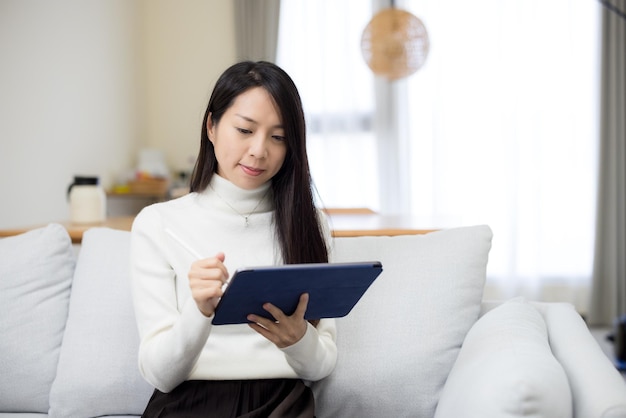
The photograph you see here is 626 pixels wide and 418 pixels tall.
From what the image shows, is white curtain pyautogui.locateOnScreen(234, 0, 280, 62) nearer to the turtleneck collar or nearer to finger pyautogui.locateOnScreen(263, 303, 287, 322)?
the turtleneck collar

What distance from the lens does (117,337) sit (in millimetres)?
1617

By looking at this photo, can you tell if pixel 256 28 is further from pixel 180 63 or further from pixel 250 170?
pixel 250 170

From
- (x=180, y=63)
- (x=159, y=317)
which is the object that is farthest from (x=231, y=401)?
(x=180, y=63)

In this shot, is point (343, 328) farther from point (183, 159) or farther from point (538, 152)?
point (183, 159)

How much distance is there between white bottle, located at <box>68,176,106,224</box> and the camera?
2.49 metres

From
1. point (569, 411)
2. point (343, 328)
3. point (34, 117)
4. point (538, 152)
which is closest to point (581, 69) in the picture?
point (538, 152)

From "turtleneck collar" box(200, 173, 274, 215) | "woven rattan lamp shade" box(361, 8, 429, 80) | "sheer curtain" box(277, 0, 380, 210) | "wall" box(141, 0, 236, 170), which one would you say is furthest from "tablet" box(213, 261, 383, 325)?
"wall" box(141, 0, 236, 170)

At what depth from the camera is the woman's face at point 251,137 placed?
1.32 metres

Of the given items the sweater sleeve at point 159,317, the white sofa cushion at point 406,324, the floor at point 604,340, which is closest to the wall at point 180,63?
the floor at point 604,340

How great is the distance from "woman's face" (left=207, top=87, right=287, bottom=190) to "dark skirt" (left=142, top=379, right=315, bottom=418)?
0.40 m

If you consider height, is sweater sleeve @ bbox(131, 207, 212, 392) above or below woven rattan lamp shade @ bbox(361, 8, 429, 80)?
below

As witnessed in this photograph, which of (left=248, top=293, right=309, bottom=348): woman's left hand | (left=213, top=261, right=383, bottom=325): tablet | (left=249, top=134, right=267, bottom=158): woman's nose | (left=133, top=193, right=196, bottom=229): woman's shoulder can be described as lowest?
(left=248, top=293, right=309, bottom=348): woman's left hand

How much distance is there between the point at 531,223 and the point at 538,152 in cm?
48

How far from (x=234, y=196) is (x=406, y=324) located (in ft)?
1.54
